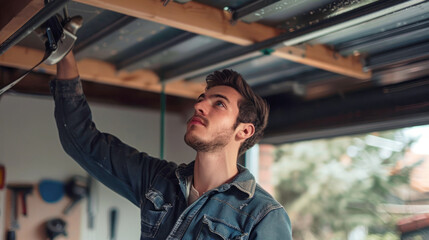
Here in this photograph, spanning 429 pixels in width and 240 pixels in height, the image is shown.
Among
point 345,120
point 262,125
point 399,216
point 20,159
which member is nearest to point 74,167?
point 20,159

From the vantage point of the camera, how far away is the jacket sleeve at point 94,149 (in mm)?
2064

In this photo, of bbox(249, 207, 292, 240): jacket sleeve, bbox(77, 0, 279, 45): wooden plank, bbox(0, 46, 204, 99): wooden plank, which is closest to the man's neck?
bbox(249, 207, 292, 240): jacket sleeve

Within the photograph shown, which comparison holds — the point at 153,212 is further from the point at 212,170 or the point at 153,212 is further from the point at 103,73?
the point at 103,73

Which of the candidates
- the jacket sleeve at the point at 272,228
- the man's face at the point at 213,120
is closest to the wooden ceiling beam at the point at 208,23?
the man's face at the point at 213,120

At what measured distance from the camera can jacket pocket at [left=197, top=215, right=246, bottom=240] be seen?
182 cm

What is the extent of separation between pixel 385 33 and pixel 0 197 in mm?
2408

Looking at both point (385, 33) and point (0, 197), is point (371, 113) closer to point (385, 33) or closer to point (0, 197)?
point (385, 33)

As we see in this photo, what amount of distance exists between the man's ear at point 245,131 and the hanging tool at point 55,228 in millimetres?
1579

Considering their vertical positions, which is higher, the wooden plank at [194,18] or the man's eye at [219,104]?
the wooden plank at [194,18]

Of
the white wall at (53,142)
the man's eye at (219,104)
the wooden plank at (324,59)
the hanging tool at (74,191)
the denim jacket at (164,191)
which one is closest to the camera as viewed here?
the denim jacket at (164,191)

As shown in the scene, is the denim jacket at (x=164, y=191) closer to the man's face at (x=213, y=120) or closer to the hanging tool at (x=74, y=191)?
the man's face at (x=213, y=120)

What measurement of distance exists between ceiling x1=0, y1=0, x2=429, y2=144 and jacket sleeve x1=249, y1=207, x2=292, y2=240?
84 cm

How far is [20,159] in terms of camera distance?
312cm

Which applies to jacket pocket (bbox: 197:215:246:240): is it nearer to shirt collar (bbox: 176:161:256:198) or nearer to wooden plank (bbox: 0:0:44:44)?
shirt collar (bbox: 176:161:256:198)
